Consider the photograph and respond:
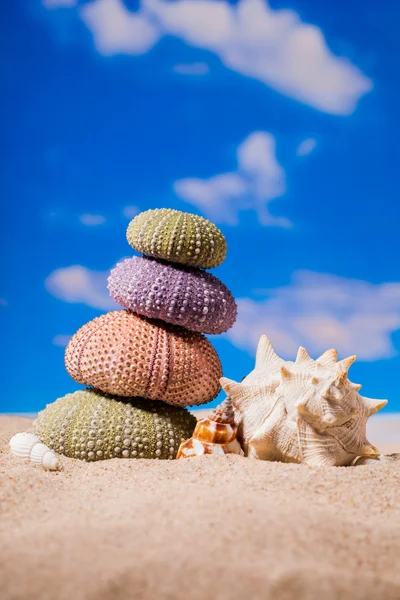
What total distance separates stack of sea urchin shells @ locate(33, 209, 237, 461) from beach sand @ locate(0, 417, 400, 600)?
3.26 feet

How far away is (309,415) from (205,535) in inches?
90.1

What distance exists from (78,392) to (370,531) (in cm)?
357

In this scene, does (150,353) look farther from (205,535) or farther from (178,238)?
(205,535)

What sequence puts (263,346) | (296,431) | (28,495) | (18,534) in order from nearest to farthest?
(18,534)
(28,495)
(296,431)
(263,346)

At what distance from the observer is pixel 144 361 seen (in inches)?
221

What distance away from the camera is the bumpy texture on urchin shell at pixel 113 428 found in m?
5.56

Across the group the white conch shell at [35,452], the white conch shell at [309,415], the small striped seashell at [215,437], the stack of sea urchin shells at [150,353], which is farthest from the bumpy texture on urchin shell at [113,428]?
the white conch shell at [309,415]

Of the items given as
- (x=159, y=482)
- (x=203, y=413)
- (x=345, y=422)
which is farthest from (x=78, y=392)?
(x=203, y=413)

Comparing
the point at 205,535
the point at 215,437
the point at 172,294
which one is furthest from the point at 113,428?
the point at 205,535

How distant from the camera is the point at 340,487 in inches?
163

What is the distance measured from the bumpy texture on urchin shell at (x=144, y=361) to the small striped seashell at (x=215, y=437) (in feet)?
1.74

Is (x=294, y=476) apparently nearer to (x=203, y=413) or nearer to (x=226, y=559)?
(x=226, y=559)

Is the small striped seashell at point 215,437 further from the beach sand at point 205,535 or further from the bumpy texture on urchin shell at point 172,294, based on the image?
the bumpy texture on urchin shell at point 172,294

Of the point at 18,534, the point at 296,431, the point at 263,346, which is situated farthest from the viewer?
the point at 263,346
